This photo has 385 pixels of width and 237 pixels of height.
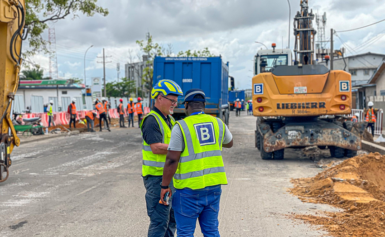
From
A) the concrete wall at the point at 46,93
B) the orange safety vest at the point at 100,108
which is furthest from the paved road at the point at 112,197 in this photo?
the concrete wall at the point at 46,93

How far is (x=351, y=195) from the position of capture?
21.3 feet

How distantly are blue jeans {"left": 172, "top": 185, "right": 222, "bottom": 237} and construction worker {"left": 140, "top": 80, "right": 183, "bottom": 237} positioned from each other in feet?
1.11

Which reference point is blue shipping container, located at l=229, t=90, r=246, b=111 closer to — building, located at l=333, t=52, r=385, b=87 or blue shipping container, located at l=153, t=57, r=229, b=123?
building, located at l=333, t=52, r=385, b=87

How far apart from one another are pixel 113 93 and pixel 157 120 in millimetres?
77526

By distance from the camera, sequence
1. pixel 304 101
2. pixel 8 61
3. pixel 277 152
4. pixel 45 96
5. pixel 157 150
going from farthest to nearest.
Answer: pixel 45 96 < pixel 277 152 < pixel 304 101 < pixel 8 61 < pixel 157 150

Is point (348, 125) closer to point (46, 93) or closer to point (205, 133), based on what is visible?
point (205, 133)

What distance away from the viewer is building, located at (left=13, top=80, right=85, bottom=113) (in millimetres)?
33031

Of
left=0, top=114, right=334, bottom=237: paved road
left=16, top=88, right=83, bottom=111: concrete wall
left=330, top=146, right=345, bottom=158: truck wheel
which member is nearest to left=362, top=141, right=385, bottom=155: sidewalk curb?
left=330, top=146, right=345, bottom=158: truck wheel

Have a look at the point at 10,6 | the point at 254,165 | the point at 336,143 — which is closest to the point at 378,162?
the point at 336,143

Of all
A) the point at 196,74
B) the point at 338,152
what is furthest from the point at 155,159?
the point at 196,74

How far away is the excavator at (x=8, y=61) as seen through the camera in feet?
25.7

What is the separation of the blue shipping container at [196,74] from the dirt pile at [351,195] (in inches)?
278

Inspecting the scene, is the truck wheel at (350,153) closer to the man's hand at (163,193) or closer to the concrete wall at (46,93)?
the man's hand at (163,193)

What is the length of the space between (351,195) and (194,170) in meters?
4.04
